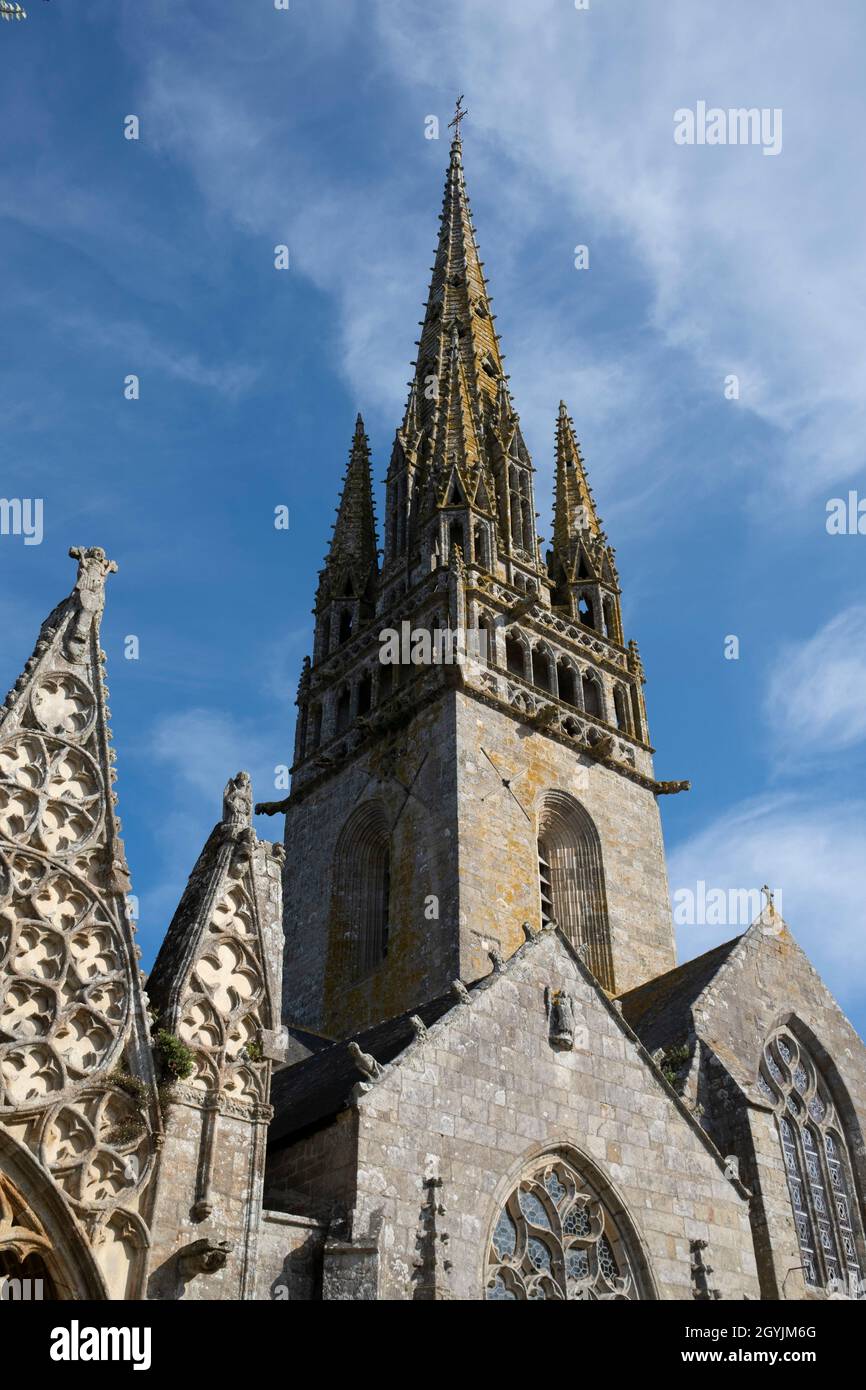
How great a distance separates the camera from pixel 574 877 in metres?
27.0

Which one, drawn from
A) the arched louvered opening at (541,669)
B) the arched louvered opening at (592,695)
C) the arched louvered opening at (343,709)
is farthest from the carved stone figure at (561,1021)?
the arched louvered opening at (343,709)

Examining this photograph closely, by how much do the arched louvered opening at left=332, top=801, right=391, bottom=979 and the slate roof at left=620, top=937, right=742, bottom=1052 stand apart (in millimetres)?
5100

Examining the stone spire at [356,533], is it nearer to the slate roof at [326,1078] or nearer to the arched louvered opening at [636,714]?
the arched louvered opening at [636,714]

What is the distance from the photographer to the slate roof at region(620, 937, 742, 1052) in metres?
20.4

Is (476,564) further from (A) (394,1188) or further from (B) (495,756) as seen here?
(A) (394,1188)

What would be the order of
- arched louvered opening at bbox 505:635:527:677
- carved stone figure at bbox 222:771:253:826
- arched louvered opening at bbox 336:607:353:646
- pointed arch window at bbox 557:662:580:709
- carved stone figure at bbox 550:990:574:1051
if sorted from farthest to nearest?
arched louvered opening at bbox 336:607:353:646
pointed arch window at bbox 557:662:580:709
arched louvered opening at bbox 505:635:527:677
carved stone figure at bbox 550:990:574:1051
carved stone figure at bbox 222:771:253:826

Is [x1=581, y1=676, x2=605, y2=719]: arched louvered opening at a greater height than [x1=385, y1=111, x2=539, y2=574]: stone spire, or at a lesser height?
lesser

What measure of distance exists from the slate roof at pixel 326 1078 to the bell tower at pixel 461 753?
5295mm

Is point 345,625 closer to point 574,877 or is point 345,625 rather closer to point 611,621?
point 611,621

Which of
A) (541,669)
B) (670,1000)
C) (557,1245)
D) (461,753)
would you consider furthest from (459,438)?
(557,1245)

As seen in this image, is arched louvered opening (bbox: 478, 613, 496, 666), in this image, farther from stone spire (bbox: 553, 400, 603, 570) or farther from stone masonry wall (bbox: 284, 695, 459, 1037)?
stone spire (bbox: 553, 400, 603, 570)

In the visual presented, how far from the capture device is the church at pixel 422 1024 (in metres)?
9.88

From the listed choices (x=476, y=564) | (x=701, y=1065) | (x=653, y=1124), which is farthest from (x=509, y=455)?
(x=653, y=1124)

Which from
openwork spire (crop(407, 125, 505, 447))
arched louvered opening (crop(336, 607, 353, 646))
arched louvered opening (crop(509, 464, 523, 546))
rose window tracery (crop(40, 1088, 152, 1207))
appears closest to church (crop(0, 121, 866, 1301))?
rose window tracery (crop(40, 1088, 152, 1207))
